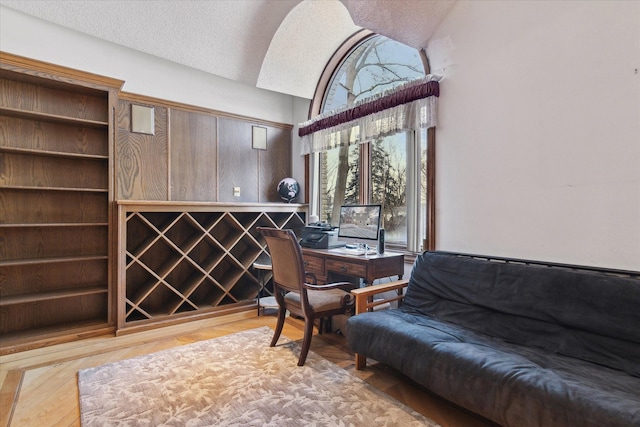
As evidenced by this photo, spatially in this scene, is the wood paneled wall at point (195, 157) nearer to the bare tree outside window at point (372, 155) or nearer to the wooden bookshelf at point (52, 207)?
the wooden bookshelf at point (52, 207)

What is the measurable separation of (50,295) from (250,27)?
9.84ft

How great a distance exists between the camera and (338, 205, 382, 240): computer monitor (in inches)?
111

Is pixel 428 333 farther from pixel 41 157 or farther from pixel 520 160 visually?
pixel 41 157

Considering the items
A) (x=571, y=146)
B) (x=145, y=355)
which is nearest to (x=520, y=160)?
(x=571, y=146)

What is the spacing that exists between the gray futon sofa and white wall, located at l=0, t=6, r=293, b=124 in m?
2.82

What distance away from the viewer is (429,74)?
102 inches

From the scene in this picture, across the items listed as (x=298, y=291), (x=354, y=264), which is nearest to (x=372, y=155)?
(x=354, y=264)

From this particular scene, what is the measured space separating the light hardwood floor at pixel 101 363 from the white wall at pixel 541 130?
1065 mm

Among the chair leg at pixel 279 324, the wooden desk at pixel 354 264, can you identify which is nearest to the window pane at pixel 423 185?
the wooden desk at pixel 354 264

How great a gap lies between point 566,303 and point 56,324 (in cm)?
376

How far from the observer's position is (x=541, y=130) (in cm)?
197

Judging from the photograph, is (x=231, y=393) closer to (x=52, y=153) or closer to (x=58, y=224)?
(x=58, y=224)

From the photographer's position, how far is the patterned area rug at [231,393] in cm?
166

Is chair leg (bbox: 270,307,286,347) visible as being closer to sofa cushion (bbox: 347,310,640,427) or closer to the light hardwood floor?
Result: the light hardwood floor
